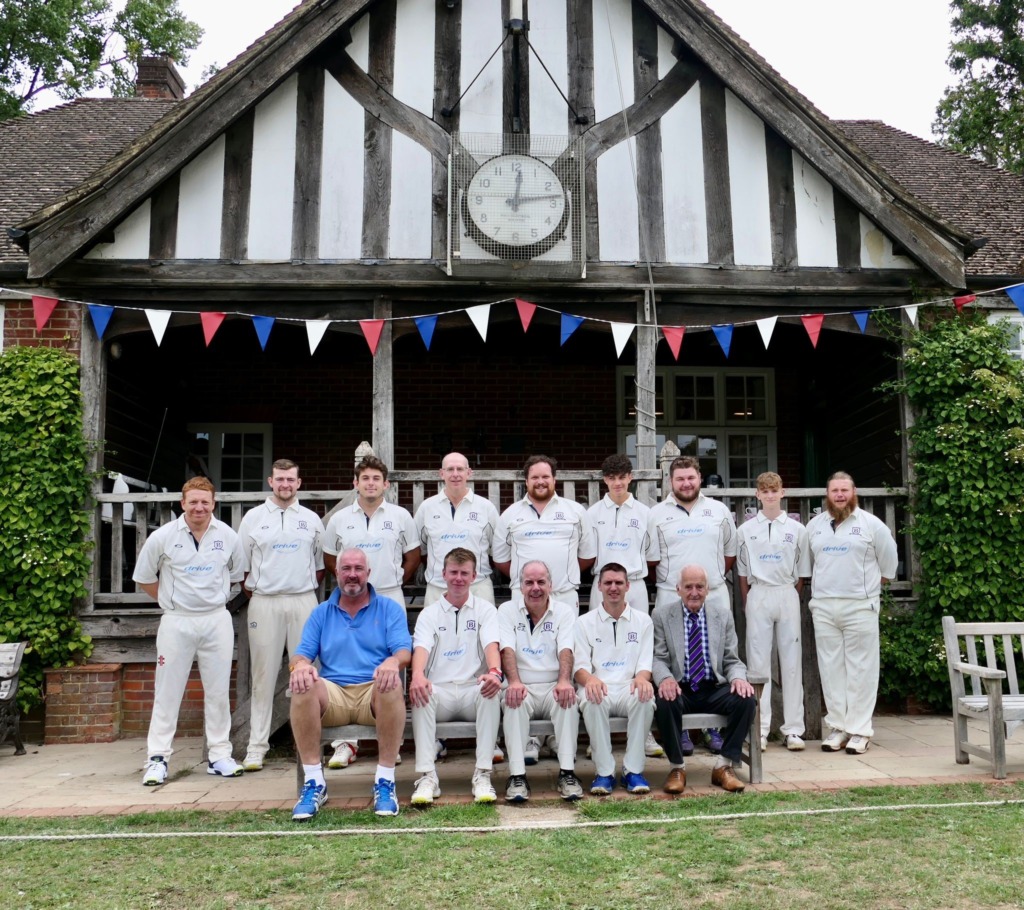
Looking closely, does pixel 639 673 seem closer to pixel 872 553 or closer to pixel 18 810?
pixel 872 553

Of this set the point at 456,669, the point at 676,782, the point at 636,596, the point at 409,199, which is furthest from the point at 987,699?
the point at 409,199

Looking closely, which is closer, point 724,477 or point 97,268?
point 97,268

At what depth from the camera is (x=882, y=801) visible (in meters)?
5.07

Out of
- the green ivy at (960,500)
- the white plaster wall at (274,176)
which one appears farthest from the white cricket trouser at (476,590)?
the green ivy at (960,500)

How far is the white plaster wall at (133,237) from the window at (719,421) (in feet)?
18.1

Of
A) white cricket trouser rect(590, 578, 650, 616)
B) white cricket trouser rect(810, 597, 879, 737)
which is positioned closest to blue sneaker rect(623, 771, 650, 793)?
white cricket trouser rect(590, 578, 650, 616)

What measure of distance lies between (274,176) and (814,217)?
448cm

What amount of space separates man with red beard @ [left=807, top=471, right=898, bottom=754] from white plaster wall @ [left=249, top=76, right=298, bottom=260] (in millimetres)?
4687

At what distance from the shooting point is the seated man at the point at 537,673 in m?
5.20

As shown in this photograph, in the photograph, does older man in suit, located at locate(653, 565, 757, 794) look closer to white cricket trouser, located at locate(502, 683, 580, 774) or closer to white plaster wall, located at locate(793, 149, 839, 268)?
white cricket trouser, located at locate(502, 683, 580, 774)

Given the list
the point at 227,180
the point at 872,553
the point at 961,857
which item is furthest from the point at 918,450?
the point at 227,180

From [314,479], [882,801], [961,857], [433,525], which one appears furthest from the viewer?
[314,479]

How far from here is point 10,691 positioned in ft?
22.6

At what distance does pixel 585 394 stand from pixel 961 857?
286 inches
